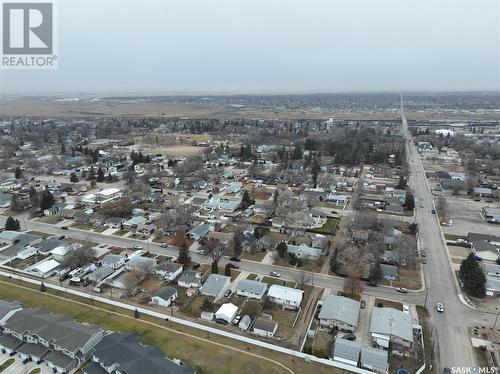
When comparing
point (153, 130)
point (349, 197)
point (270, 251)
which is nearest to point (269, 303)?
point (270, 251)

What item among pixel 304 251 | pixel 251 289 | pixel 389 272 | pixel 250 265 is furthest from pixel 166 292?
pixel 389 272

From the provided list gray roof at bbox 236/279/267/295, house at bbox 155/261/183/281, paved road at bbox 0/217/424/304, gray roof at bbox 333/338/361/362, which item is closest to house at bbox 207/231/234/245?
paved road at bbox 0/217/424/304

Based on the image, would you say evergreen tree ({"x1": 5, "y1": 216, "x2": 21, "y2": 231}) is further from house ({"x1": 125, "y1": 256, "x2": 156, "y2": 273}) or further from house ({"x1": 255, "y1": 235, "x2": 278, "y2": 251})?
house ({"x1": 255, "y1": 235, "x2": 278, "y2": 251})

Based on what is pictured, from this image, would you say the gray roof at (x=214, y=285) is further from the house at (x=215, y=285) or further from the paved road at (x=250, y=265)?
the paved road at (x=250, y=265)

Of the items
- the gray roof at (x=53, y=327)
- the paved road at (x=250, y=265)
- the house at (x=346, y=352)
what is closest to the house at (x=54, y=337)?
the gray roof at (x=53, y=327)

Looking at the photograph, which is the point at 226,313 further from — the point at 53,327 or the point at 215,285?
the point at 53,327
